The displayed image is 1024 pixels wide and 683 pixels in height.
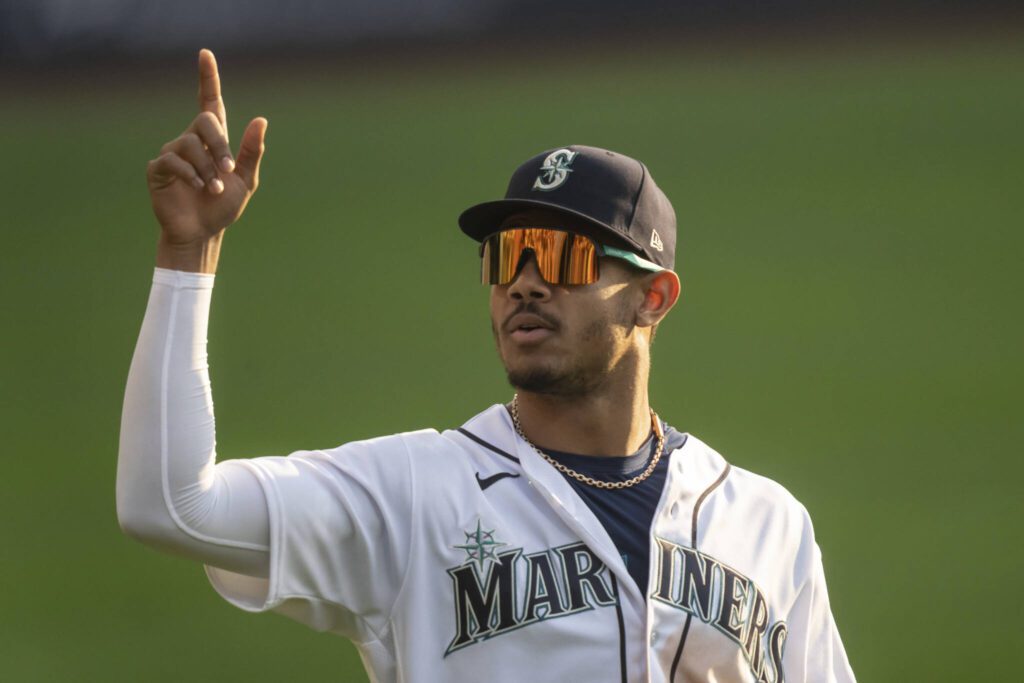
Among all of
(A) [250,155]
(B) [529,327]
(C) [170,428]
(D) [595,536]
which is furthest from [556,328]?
(C) [170,428]

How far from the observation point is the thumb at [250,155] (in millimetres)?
1883

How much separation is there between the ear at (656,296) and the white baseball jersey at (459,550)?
290 millimetres

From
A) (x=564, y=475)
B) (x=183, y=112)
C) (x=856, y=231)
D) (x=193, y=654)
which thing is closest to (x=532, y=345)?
(x=564, y=475)

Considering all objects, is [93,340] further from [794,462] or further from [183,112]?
[794,462]

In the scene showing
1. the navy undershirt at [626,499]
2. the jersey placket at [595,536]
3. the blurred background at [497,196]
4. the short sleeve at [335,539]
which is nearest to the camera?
the short sleeve at [335,539]

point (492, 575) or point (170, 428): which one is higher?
point (170, 428)

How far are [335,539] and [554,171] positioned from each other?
814 millimetres

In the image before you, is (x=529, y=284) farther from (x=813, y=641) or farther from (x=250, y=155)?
(x=813, y=641)

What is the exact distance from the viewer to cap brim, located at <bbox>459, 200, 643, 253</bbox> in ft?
7.80

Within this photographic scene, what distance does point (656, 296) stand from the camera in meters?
2.56

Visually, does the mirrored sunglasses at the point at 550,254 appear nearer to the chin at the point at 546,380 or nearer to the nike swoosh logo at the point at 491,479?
the chin at the point at 546,380

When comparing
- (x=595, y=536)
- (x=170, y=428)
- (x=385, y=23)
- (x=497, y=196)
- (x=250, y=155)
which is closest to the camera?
(x=170, y=428)

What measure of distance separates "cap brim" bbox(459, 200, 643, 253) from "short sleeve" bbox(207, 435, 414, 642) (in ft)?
1.67

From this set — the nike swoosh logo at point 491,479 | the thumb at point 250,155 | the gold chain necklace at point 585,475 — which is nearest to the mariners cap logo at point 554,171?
the gold chain necklace at point 585,475
